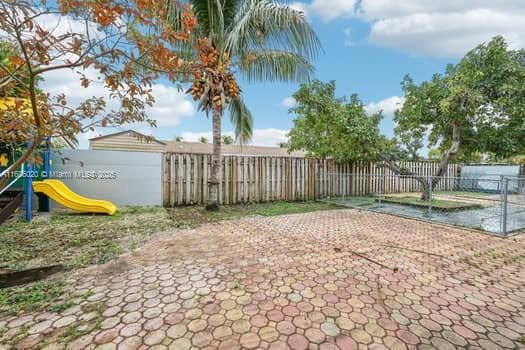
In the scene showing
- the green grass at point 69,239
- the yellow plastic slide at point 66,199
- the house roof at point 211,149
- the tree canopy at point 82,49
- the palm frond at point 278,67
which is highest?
the palm frond at point 278,67

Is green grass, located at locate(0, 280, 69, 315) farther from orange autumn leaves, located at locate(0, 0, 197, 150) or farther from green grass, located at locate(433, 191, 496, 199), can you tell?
green grass, located at locate(433, 191, 496, 199)

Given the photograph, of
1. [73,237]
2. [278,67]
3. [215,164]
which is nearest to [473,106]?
[278,67]

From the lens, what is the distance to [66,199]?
5617 mm

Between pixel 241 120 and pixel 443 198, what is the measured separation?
8.31 metres

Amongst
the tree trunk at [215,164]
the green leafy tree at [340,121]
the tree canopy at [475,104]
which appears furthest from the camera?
the green leafy tree at [340,121]

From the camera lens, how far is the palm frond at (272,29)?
18.6 ft

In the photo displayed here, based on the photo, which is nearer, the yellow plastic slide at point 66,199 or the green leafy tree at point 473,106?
the yellow plastic slide at point 66,199

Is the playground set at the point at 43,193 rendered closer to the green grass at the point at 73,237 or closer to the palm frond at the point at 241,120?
the green grass at the point at 73,237

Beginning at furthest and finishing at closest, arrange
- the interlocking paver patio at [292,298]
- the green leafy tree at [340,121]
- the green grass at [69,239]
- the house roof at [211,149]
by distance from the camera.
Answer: the house roof at [211,149], the green leafy tree at [340,121], the green grass at [69,239], the interlocking paver patio at [292,298]

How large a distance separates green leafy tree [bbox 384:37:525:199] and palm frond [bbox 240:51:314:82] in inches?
164

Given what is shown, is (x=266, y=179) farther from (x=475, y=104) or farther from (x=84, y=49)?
(x=84, y=49)

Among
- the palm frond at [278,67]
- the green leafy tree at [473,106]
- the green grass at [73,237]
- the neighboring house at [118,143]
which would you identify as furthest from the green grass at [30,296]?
the neighboring house at [118,143]

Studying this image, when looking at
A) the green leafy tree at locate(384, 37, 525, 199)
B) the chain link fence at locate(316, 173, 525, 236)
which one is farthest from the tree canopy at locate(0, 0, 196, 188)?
the green leafy tree at locate(384, 37, 525, 199)

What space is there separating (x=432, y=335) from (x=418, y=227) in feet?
13.0
